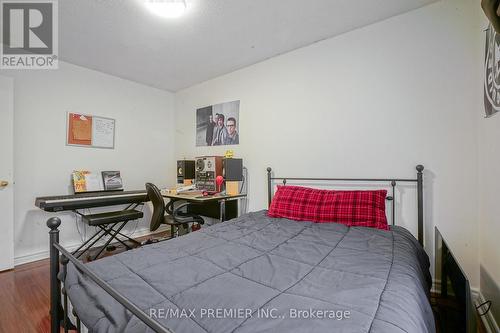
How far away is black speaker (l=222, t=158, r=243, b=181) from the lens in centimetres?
289

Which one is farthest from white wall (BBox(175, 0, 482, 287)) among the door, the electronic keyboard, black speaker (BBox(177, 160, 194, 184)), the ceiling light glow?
the door

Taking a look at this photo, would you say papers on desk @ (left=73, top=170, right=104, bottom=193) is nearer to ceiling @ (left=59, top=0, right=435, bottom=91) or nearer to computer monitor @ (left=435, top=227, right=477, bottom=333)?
ceiling @ (left=59, top=0, right=435, bottom=91)

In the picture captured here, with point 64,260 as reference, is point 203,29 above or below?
above

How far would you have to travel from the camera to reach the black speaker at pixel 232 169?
2.89m

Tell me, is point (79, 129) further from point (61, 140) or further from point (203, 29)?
point (203, 29)

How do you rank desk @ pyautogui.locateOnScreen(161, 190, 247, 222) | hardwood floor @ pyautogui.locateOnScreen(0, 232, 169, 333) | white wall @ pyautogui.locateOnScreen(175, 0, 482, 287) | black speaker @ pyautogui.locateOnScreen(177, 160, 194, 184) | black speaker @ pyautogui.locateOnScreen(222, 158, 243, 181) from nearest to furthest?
hardwood floor @ pyautogui.locateOnScreen(0, 232, 169, 333) → white wall @ pyautogui.locateOnScreen(175, 0, 482, 287) → desk @ pyautogui.locateOnScreen(161, 190, 247, 222) → black speaker @ pyautogui.locateOnScreen(222, 158, 243, 181) → black speaker @ pyautogui.locateOnScreen(177, 160, 194, 184)

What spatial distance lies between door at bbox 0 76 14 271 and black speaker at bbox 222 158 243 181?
229 cm

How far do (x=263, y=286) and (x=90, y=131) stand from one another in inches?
128

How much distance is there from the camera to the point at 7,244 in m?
2.41

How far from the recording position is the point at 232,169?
291 cm

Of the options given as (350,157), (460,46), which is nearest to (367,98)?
(350,157)

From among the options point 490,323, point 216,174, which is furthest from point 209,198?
point 490,323

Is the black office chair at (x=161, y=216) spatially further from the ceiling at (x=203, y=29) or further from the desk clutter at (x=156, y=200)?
the ceiling at (x=203, y=29)

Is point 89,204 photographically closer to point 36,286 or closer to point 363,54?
point 36,286
